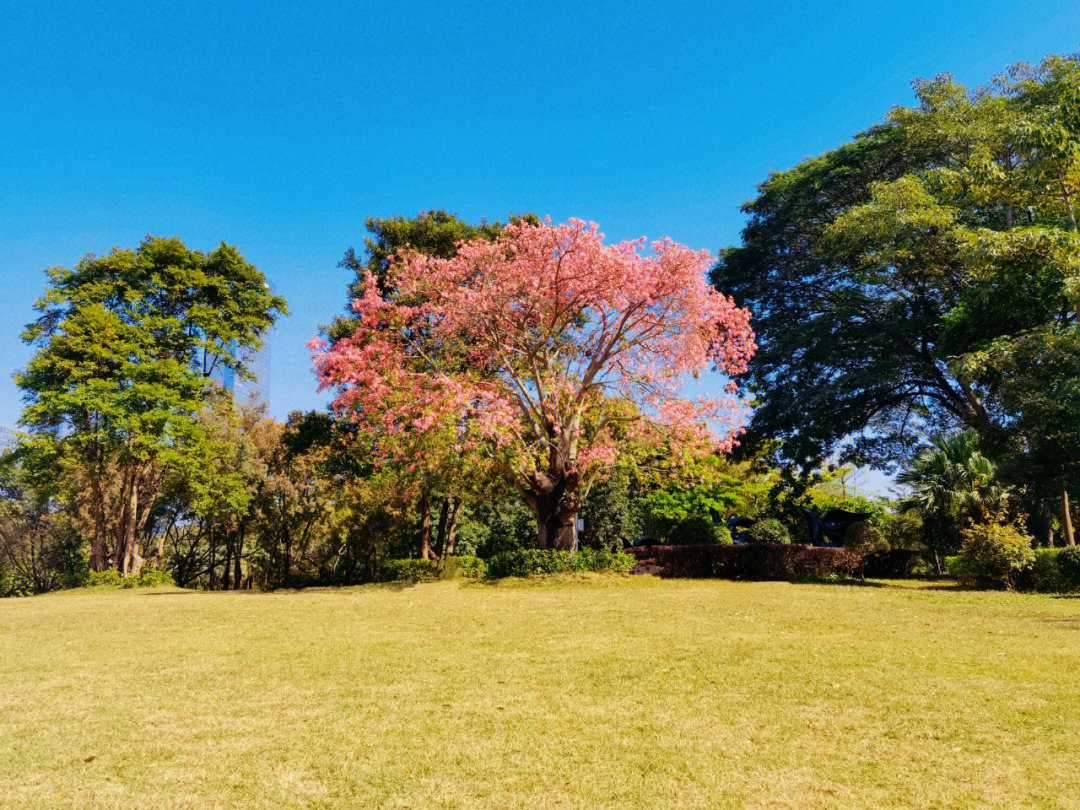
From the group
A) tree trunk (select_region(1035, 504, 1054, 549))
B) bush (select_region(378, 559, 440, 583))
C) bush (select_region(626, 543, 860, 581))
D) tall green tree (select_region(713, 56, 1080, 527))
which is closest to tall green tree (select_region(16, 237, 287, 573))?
bush (select_region(378, 559, 440, 583))

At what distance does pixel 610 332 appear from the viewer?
1684 centimetres

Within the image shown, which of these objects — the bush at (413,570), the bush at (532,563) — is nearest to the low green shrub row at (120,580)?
the bush at (413,570)

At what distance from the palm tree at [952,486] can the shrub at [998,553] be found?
102 centimetres

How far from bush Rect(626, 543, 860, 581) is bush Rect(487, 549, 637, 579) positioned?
1872mm

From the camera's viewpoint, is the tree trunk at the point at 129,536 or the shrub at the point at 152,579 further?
the tree trunk at the point at 129,536

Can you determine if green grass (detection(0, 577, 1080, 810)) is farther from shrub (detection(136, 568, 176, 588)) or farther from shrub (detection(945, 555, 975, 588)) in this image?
shrub (detection(136, 568, 176, 588))

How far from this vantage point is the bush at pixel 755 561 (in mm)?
18047

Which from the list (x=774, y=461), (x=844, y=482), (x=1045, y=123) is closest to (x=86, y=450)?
(x=774, y=461)

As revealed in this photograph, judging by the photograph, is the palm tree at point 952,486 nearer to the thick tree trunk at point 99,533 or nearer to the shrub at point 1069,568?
the shrub at point 1069,568

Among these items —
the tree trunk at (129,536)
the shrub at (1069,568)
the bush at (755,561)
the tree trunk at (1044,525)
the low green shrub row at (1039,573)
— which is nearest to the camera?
the shrub at (1069,568)

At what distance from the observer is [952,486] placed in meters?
17.4

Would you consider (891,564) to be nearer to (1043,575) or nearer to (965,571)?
(965,571)

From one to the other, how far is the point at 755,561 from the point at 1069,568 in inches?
268

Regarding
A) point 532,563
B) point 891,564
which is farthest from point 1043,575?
point 532,563
